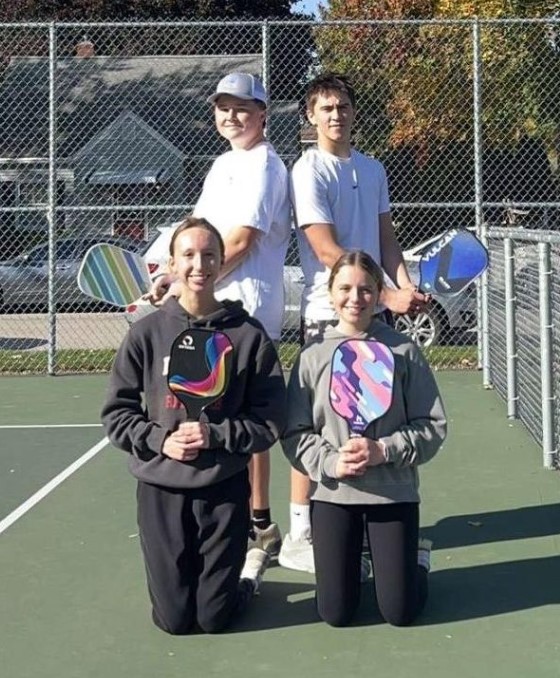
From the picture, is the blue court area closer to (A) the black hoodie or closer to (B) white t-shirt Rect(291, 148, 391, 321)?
(A) the black hoodie

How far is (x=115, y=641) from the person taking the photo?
15.4 ft

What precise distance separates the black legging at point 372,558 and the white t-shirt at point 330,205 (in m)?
1.06

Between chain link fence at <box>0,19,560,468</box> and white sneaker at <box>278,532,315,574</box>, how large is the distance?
11.4 ft

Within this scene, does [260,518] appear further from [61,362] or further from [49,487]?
[61,362]

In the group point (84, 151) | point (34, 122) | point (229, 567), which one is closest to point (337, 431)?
point (229, 567)

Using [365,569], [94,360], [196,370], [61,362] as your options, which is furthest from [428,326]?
[196,370]

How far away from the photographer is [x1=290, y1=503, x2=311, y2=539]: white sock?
5.59 metres

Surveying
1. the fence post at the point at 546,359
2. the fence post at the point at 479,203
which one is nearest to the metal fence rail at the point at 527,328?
the fence post at the point at 546,359

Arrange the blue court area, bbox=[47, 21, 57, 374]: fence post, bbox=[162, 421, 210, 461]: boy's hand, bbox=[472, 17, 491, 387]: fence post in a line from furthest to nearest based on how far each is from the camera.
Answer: bbox=[47, 21, 57, 374]: fence post < bbox=[472, 17, 491, 387]: fence post < bbox=[162, 421, 210, 461]: boy's hand < the blue court area

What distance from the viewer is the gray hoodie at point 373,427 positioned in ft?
15.6

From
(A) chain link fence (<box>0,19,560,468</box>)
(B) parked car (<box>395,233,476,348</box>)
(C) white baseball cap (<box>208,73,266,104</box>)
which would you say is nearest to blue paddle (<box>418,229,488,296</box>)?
(C) white baseball cap (<box>208,73,266,104</box>)

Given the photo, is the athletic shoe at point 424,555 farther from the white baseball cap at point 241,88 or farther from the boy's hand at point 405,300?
the white baseball cap at point 241,88

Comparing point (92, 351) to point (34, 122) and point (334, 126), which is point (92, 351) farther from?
point (34, 122)

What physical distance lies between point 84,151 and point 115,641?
19.6 m
